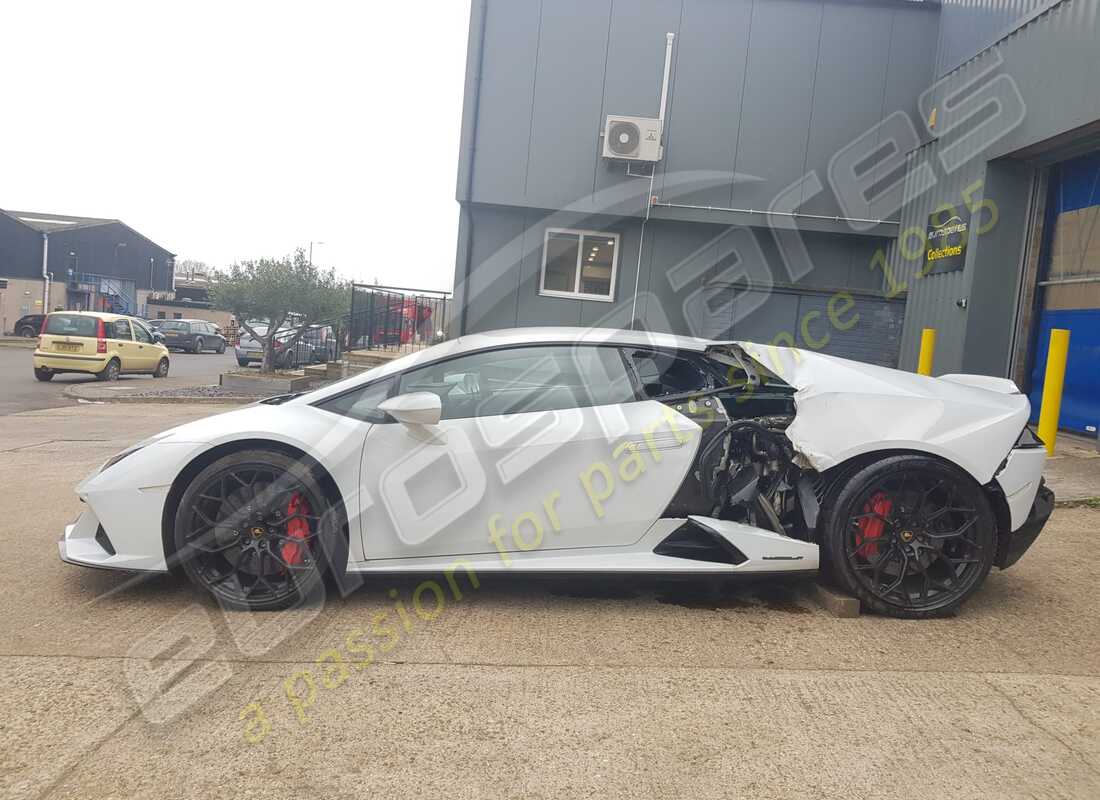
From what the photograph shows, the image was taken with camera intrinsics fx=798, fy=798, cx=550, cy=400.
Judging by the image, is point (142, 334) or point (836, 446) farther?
point (142, 334)

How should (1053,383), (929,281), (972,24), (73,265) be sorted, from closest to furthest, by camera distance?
(1053,383), (972,24), (929,281), (73,265)

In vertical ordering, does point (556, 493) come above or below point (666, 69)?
below

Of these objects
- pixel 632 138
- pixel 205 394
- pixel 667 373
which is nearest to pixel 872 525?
pixel 667 373

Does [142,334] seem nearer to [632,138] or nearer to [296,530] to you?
[632,138]

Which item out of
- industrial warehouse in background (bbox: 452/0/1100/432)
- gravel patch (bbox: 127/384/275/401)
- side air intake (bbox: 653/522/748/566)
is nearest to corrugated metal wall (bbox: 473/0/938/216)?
industrial warehouse in background (bbox: 452/0/1100/432)

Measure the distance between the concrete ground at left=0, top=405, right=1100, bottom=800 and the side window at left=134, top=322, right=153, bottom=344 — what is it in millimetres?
17713

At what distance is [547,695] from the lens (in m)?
2.77

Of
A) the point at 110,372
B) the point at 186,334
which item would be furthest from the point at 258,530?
the point at 186,334

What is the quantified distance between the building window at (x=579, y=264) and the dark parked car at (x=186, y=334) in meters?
29.7

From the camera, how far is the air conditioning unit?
A: 10.8m

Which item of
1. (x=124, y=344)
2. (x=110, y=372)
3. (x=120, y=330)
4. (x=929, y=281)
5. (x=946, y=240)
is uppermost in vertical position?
(x=946, y=240)

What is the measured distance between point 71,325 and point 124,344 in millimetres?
1278

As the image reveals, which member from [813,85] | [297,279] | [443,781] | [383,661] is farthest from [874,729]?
[297,279]

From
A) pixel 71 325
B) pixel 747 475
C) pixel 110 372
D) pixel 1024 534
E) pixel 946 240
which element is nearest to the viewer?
pixel 1024 534
